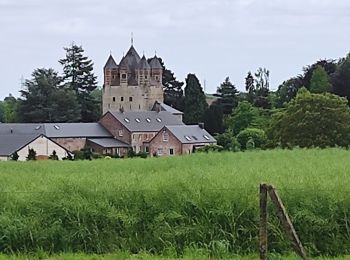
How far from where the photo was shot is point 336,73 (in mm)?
85312

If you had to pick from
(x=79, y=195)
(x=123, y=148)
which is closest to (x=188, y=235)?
(x=79, y=195)

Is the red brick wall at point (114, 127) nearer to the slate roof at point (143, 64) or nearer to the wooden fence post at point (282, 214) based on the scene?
the slate roof at point (143, 64)

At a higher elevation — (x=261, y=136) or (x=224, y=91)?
(x=224, y=91)

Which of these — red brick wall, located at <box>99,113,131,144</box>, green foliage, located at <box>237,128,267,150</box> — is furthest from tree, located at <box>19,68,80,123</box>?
green foliage, located at <box>237,128,267,150</box>

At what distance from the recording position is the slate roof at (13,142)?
8038 cm

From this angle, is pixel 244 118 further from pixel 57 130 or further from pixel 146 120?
pixel 57 130

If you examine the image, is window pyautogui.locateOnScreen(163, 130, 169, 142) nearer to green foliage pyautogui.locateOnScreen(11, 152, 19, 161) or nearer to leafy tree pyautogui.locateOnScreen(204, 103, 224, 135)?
leafy tree pyautogui.locateOnScreen(204, 103, 224, 135)

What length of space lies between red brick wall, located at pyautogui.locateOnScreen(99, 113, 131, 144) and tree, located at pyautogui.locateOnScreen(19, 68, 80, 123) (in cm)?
805

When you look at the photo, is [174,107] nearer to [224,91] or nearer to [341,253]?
[224,91]

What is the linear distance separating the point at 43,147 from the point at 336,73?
33.0m

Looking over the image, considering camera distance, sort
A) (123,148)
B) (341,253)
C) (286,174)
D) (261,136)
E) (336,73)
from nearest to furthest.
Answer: (341,253) < (286,174) < (261,136) < (336,73) < (123,148)

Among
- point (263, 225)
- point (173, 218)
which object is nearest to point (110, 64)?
point (173, 218)

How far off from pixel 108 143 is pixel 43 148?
467 inches

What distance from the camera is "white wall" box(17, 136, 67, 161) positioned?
8050cm
